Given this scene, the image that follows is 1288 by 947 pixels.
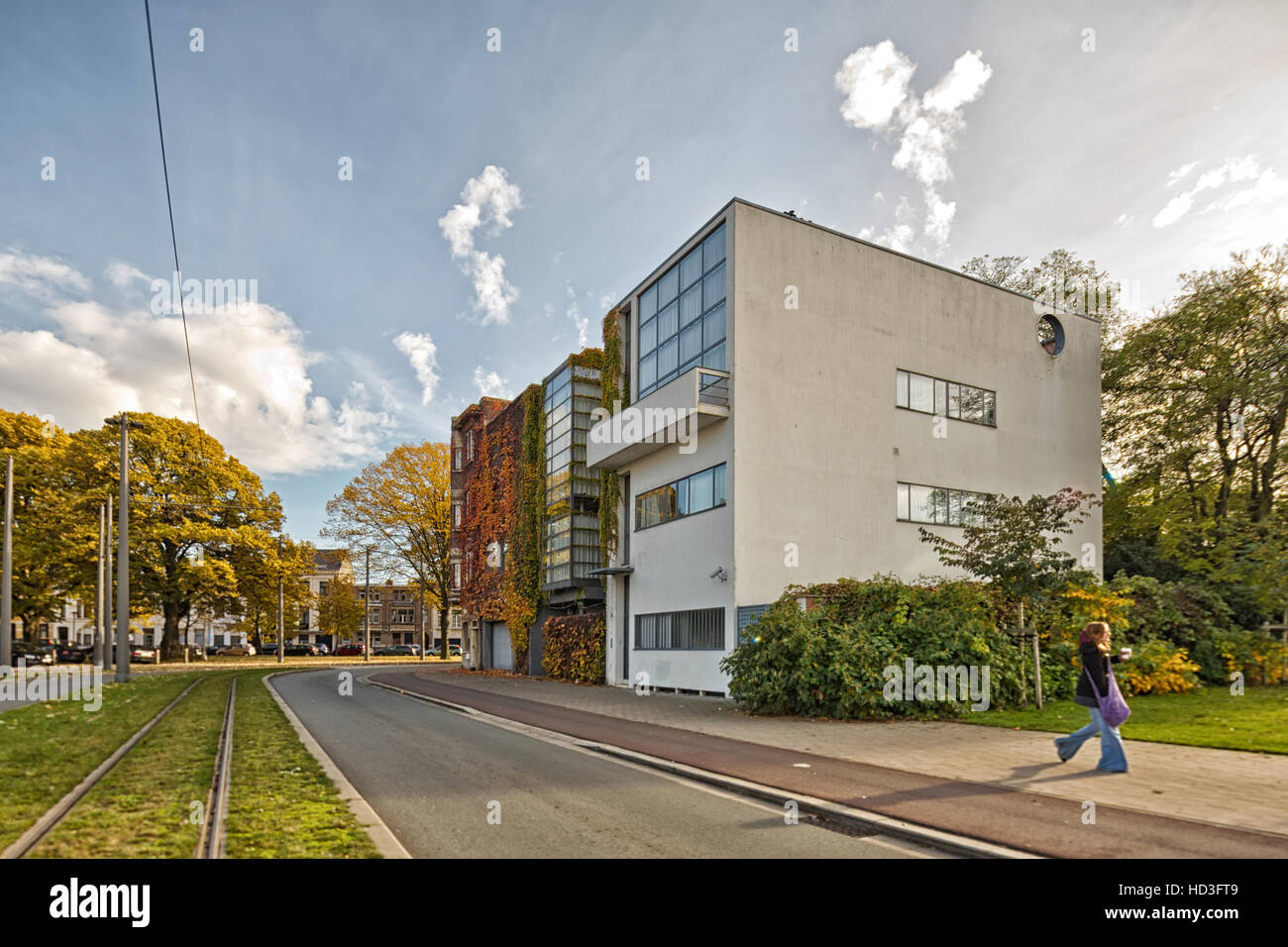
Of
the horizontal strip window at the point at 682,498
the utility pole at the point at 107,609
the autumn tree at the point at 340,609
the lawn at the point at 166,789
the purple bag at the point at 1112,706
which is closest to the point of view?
the lawn at the point at 166,789

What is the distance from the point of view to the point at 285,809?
7.09 metres

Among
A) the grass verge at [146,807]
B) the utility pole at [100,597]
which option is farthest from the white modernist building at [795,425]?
the utility pole at [100,597]

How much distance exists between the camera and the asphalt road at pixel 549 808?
20.1 ft

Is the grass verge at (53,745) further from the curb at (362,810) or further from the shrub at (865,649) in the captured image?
the shrub at (865,649)

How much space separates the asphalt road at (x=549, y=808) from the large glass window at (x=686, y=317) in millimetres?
13296

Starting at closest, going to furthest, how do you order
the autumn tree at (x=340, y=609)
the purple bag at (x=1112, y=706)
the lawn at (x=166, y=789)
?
the lawn at (x=166, y=789) → the purple bag at (x=1112, y=706) → the autumn tree at (x=340, y=609)

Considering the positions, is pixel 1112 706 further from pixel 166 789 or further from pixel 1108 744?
pixel 166 789

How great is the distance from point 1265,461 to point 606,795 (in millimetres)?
29971

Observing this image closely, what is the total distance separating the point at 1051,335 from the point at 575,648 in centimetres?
1942

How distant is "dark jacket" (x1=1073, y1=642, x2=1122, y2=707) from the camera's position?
29.4 ft

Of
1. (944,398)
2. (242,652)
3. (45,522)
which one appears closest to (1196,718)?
(944,398)

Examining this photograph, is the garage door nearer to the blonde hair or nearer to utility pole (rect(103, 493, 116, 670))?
utility pole (rect(103, 493, 116, 670))

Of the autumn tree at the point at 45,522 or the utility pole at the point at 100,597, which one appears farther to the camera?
the autumn tree at the point at 45,522
